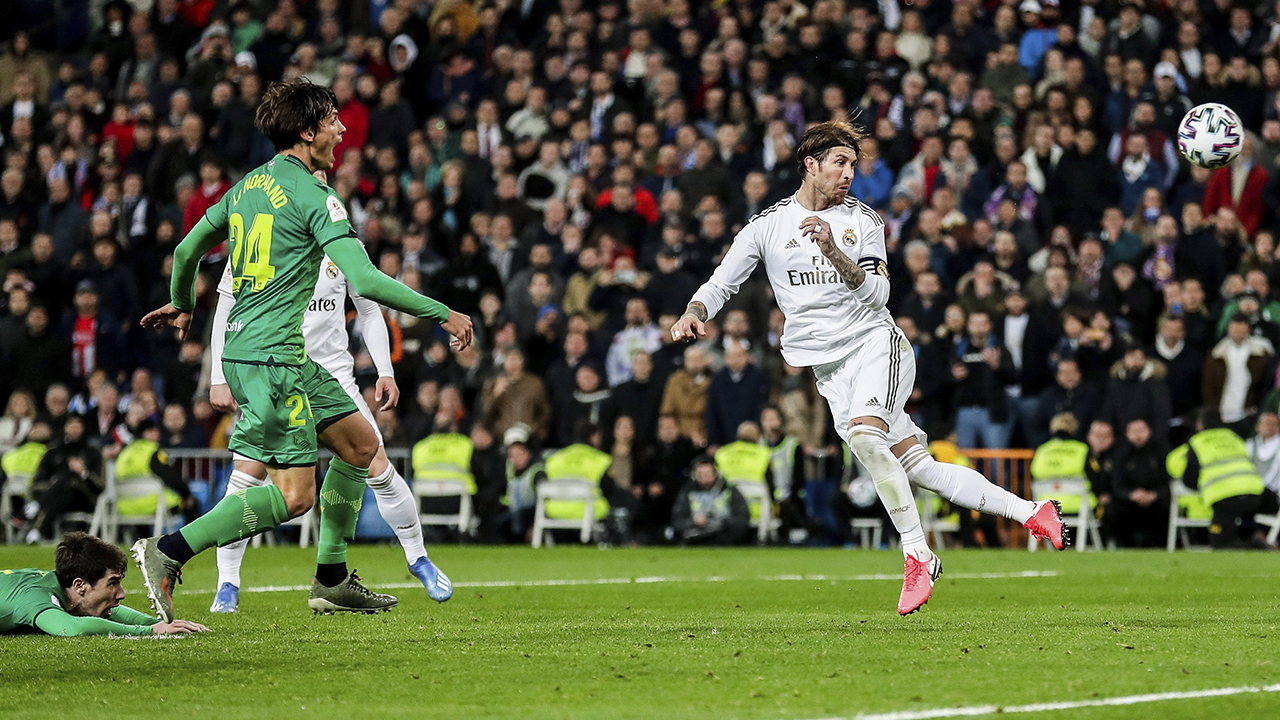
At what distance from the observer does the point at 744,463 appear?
18406 millimetres

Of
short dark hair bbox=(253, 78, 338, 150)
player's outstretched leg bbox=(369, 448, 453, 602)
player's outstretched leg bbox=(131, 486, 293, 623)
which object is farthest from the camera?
player's outstretched leg bbox=(369, 448, 453, 602)

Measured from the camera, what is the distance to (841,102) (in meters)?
20.2

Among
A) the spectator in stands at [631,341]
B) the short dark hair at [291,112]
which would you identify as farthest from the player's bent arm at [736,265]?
the spectator in stands at [631,341]

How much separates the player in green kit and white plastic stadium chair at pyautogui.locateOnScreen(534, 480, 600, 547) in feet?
33.7

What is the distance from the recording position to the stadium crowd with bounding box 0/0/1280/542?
17.7m

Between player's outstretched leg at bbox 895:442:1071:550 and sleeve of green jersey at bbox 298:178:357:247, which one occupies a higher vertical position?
sleeve of green jersey at bbox 298:178:357:247

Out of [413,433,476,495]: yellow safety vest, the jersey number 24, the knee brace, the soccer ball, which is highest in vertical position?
the soccer ball

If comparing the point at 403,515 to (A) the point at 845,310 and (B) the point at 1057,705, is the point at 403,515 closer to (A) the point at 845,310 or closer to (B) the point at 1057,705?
(A) the point at 845,310

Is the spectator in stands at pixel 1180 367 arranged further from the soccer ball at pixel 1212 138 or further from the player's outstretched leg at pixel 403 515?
the player's outstretched leg at pixel 403 515

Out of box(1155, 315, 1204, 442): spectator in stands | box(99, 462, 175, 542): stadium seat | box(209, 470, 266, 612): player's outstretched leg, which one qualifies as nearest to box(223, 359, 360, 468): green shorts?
box(209, 470, 266, 612): player's outstretched leg

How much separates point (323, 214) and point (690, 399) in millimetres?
11146

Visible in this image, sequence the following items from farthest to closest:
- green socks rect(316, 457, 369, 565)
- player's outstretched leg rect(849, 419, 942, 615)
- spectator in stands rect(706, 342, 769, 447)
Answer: spectator in stands rect(706, 342, 769, 447)
green socks rect(316, 457, 369, 565)
player's outstretched leg rect(849, 419, 942, 615)

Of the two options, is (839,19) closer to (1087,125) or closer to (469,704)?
(1087,125)

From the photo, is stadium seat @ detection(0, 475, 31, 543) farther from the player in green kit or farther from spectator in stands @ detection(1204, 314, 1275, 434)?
spectator in stands @ detection(1204, 314, 1275, 434)
